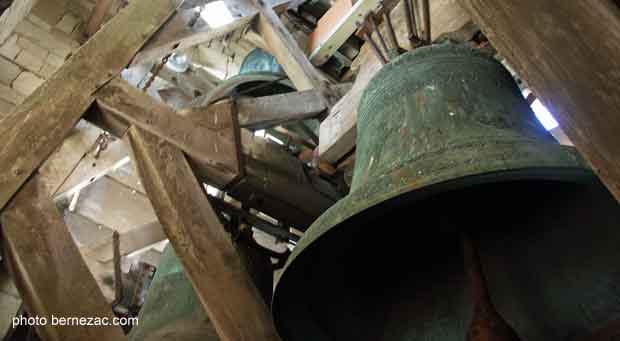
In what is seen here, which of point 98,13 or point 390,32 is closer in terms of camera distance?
point 390,32

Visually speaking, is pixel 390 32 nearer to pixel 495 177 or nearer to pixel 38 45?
pixel 495 177

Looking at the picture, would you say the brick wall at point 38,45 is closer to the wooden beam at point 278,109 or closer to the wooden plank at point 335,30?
the wooden plank at point 335,30

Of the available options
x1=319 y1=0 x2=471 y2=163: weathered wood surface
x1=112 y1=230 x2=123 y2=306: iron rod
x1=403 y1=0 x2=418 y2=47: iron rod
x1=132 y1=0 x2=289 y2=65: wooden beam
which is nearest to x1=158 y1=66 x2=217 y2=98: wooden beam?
x1=112 y1=230 x2=123 y2=306: iron rod

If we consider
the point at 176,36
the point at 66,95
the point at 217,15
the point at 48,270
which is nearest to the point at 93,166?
the point at 176,36

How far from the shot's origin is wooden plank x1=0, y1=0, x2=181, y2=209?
1.60 m

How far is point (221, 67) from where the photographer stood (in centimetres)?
530

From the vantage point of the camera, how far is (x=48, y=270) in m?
1.47

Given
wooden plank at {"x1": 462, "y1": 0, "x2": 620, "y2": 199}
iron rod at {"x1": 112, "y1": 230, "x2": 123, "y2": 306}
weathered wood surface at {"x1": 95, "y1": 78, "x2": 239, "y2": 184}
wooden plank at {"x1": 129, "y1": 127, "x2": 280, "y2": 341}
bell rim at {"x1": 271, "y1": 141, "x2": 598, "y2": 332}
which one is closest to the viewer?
wooden plank at {"x1": 462, "y1": 0, "x2": 620, "y2": 199}

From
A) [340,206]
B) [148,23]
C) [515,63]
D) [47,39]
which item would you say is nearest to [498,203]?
[340,206]

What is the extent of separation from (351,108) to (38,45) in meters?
2.95

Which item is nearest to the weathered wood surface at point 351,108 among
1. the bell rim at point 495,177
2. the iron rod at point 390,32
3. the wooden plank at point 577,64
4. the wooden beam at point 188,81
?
the iron rod at point 390,32

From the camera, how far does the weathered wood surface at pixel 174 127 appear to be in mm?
1838

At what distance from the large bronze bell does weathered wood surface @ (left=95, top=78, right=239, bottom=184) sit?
18.3 inches

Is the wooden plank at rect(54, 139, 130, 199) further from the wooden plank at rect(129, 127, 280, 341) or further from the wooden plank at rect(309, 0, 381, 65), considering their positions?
the wooden plank at rect(309, 0, 381, 65)
